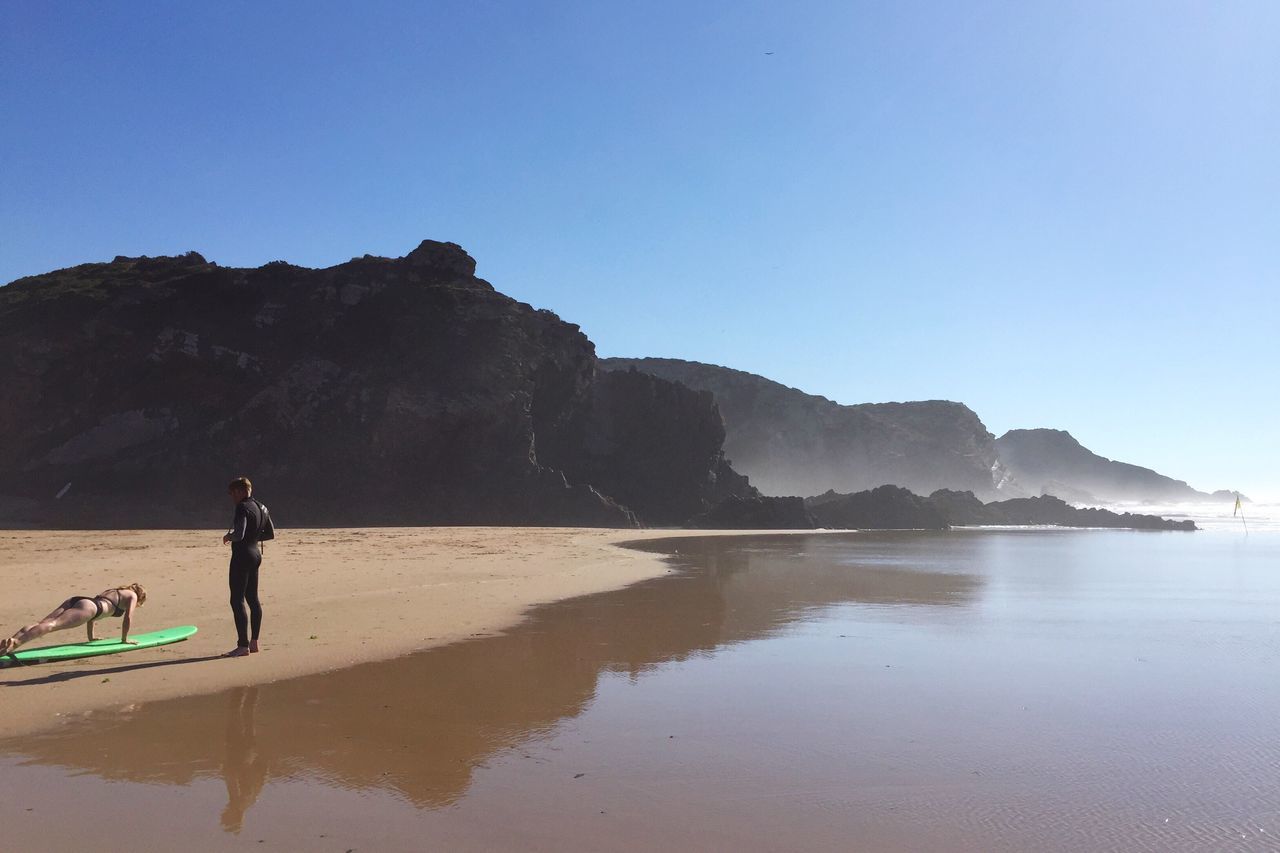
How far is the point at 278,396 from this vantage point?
4881cm

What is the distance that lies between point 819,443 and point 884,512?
75638 millimetres

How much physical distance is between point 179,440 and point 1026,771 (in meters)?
50.6

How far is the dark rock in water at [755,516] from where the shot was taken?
190ft

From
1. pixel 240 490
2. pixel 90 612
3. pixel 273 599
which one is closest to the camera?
pixel 90 612

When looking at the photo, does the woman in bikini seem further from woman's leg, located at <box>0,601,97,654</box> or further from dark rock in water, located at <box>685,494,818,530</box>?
dark rock in water, located at <box>685,494,818,530</box>

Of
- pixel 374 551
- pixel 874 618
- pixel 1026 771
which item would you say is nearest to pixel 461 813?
pixel 1026 771

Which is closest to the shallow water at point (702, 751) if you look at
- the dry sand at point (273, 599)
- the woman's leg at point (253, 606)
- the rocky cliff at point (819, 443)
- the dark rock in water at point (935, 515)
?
the dry sand at point (273, 599)

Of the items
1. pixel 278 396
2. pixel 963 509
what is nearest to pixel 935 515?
pixel 963 509

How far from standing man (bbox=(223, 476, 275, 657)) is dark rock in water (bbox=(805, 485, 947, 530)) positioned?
193ft

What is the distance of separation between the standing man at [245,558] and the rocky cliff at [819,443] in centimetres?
12583

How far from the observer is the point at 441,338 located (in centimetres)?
5322

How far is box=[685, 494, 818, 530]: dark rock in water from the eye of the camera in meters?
57.9

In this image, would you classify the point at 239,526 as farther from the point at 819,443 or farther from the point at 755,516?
the point at 819,443

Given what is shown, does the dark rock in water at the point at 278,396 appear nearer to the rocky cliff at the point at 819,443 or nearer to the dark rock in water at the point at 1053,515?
the dark rock in water at the point at 1053,515
